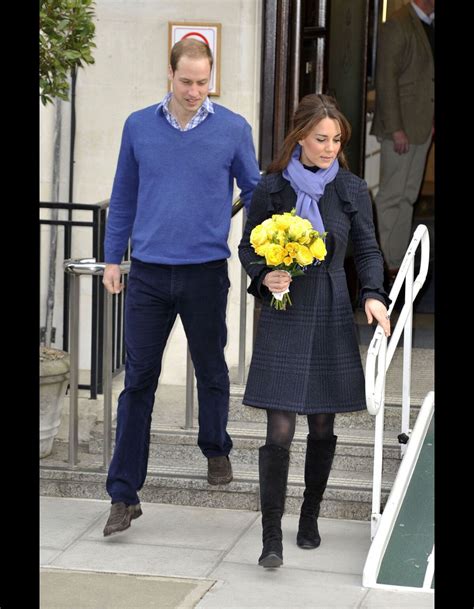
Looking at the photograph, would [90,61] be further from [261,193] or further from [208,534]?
[208,534]

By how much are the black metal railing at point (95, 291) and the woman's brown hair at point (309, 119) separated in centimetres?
191

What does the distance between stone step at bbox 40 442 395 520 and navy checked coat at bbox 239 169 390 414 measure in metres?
0.83

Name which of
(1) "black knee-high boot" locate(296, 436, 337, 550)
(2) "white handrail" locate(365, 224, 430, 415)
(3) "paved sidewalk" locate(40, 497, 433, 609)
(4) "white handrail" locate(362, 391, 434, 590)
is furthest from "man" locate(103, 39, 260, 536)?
(4) "white handrail" locate(362, 391, 434, 590)

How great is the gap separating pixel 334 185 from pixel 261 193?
0.91 ft

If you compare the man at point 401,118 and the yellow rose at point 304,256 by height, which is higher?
the man at point 401,118

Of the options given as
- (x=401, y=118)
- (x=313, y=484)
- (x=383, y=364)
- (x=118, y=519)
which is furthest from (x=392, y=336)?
(x=401, y=118)

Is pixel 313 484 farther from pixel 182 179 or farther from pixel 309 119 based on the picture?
pixel 309 119

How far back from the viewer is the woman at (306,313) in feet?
16.3

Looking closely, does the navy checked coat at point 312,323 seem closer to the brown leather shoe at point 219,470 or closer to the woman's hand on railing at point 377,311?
the woman's hand on railing at point 377,311

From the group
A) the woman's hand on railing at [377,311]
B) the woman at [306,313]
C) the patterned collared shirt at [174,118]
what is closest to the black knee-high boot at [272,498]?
the woman at [306,313]

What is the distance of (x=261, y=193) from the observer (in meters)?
5.05

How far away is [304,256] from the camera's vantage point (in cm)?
480

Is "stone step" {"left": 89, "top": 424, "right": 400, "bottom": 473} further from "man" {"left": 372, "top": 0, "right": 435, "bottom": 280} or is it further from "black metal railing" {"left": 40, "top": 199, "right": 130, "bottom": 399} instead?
"man" {"left": 372, "top": 0, "right": 435, "bottom": 280}
